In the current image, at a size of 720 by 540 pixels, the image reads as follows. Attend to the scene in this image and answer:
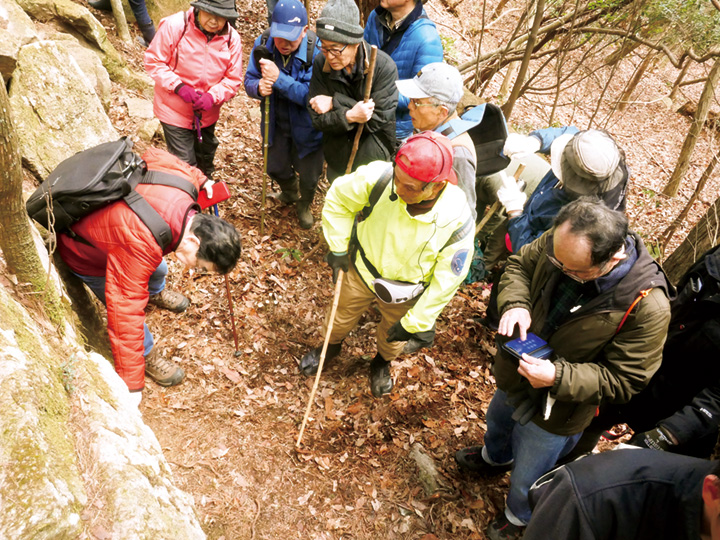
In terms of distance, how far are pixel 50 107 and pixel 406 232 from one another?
439cm

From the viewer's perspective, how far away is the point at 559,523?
1790 millimetres

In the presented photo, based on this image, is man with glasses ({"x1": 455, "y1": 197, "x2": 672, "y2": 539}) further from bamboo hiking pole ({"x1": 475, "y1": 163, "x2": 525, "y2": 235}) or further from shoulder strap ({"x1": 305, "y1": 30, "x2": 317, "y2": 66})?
shoulder strap ({"x1": 305, "y1": 30, "x2": 317, "y2": 66})

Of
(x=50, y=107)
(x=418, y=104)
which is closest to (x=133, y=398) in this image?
(x=418, y=104)

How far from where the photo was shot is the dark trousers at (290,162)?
5.91m

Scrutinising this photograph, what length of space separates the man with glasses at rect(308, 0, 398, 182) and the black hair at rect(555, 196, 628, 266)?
9.33 feet

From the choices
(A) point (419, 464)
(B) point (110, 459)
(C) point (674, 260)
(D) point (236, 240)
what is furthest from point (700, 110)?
(B) point (110, 459)

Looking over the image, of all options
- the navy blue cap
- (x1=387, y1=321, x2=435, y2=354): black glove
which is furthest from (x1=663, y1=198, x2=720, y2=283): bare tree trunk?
the navy blue cap

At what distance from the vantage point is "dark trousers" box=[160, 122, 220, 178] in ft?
18.4

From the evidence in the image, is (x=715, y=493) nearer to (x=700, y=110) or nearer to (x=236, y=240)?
(x=236, y=240)

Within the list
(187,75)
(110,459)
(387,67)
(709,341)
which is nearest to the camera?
(110,459)

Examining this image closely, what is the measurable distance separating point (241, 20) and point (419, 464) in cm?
1062

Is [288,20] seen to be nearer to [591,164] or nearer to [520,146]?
[520,146]

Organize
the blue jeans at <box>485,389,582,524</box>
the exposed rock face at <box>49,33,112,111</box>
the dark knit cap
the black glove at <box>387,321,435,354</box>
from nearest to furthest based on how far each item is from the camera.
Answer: the blue jeans at <box>485,389,582,524</box> → the black glove at <box>387,321,435,354</box> → the dark knit cap → the exposed rock face at <box>49,33,112,111</box>

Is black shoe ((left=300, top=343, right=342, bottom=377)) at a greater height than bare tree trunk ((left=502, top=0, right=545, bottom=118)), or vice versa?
bare tree trunk ((left=502, top=0, right=545, bottom=118))
